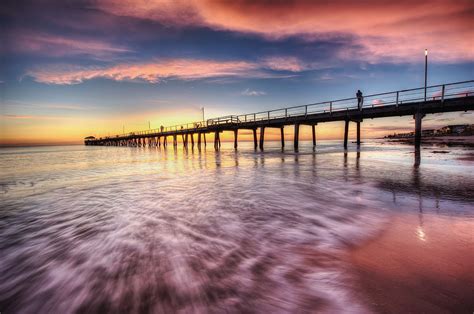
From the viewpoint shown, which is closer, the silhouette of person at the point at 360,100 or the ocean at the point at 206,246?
the ocean at the point at 206,246

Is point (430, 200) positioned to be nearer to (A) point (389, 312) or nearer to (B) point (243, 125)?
(A) point (389, 312)

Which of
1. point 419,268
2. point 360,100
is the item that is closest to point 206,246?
point 419,268

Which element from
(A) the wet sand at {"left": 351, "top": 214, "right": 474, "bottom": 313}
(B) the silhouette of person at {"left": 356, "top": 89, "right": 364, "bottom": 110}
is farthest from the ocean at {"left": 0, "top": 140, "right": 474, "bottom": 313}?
(B) the silhouette of person at {"left": 356, "top": 89, "right": 364, "bottom": 110}

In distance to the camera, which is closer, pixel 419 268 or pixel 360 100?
pixel 419 268

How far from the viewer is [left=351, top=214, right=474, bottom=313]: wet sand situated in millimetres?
2006

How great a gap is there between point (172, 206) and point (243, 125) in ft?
89.2

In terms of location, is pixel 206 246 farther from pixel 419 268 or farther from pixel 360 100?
pixel 360 100

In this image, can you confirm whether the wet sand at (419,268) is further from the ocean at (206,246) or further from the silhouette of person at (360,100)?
the silhouette of person at (360,100)

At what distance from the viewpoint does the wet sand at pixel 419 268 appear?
2.01m

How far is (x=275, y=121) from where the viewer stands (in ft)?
91.3

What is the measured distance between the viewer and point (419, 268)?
2.57 metres

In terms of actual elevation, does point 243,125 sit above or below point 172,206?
above

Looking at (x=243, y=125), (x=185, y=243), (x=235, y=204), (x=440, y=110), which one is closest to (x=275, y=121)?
(x=243, y=125)

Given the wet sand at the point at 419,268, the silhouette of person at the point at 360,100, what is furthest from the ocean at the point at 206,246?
the silhouette of person at the point at 360,100
